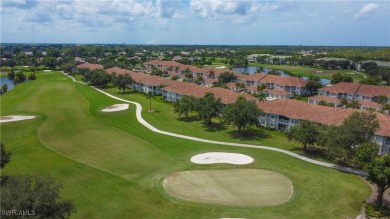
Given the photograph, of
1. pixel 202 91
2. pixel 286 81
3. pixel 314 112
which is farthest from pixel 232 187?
pixel 286 81

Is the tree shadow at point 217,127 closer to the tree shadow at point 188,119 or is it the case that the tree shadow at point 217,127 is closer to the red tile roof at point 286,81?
the tree shadow at point 188,119

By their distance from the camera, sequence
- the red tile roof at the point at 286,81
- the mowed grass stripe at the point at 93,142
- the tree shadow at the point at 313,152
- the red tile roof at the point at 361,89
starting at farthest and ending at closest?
the red tile roof at the point at 286,81, the red tile roof at the point at 361,89, the tree shadow at the point at 313,152, the mowed grass stripe at the point at 93,142

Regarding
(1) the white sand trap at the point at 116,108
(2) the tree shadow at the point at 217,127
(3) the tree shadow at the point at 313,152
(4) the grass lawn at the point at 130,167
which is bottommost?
(4) the grass lawn at the point at 130,167

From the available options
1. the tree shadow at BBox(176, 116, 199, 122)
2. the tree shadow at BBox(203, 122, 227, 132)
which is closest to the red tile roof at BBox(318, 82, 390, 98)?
the tree shadow at BBox(203, 122, 227, 132)

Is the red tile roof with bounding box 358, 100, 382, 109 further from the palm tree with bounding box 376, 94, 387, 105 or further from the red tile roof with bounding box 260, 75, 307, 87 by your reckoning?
the red tile roof with bounding box 260, 75, 307, 87

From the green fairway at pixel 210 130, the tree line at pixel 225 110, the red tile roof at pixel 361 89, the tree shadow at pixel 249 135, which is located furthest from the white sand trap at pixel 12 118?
the red tile roof at pixel 361 89

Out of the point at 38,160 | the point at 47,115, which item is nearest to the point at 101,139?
the point at 38,160

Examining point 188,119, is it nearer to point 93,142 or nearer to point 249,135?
point 249,135
